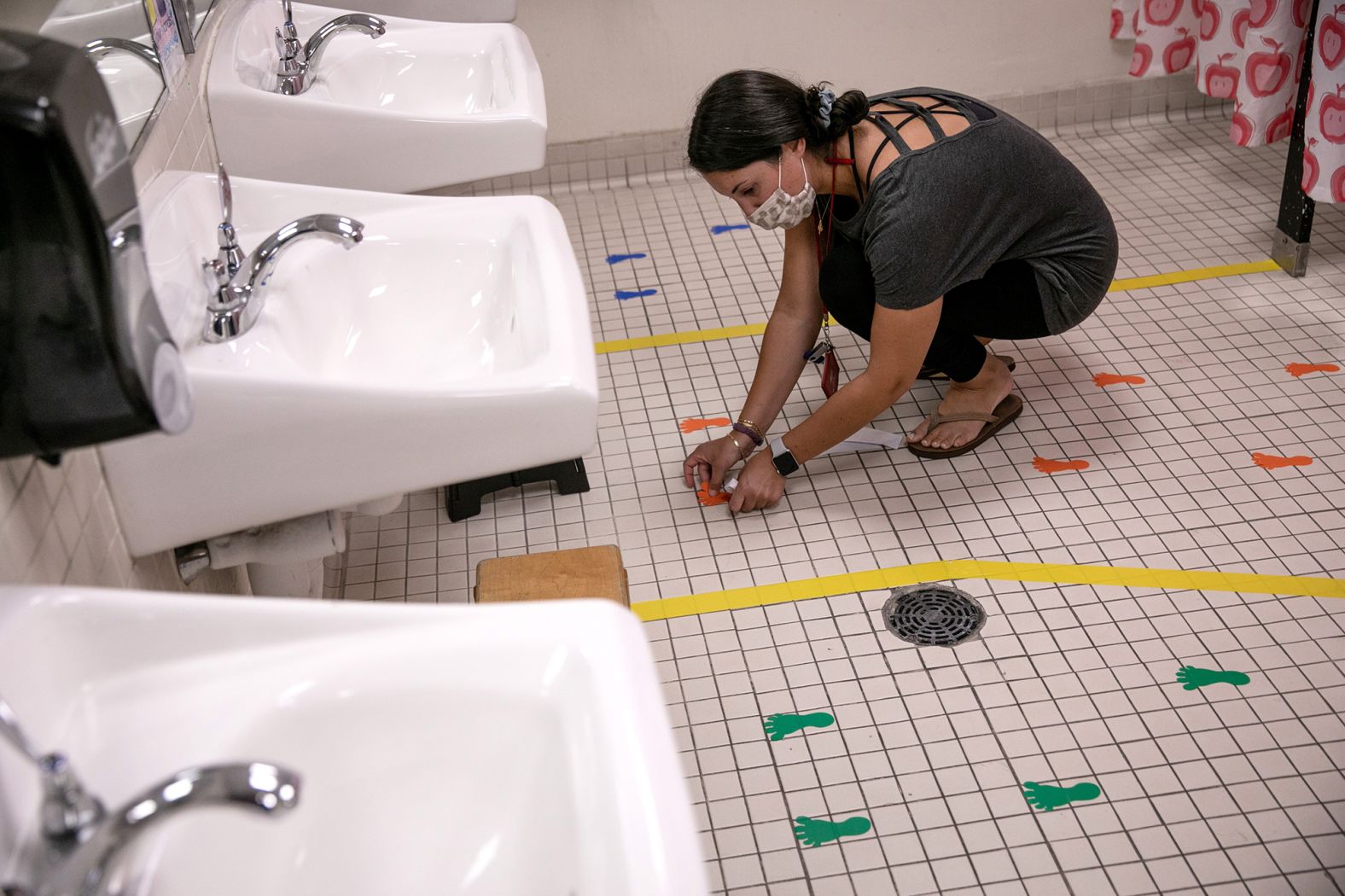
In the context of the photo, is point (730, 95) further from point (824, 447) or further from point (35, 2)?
point (35, 2)

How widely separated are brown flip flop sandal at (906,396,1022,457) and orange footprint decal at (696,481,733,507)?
42 centimetres

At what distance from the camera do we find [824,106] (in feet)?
6.70

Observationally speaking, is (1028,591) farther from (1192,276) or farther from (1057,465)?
(1192,276)

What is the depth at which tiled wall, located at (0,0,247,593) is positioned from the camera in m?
0.96

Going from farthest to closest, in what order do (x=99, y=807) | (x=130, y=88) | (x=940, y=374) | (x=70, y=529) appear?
(x=940, y=374) → (x=130, y=88) → (x=70, y=529) → (x=99, y=807)

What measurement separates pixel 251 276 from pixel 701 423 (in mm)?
1445

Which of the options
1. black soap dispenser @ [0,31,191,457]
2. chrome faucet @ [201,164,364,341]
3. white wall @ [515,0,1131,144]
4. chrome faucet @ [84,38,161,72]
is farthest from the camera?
white wall @ [515,0,1131,144]

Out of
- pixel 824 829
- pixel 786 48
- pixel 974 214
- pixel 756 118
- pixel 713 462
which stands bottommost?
pixel 824 829

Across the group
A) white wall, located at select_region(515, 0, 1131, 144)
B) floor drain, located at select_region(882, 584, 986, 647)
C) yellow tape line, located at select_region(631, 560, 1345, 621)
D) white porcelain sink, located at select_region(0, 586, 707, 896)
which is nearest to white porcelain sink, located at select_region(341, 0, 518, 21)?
white wall, located at select_region(515, 0, 1131, 144)

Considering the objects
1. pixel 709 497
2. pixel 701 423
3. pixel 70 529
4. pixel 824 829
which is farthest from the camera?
pixel 701 423

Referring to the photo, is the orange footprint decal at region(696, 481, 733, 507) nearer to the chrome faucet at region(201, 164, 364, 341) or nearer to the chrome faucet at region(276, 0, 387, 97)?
the chrome faucet at region(276, 0, 387, 97)

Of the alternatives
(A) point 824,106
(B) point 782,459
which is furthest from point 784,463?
(A) point 824,106

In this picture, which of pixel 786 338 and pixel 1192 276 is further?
pixel 1192 276

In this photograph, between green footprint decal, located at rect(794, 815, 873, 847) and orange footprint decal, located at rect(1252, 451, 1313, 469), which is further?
orange footprint decal, located at rect(1252, 451, 1313, 469)
